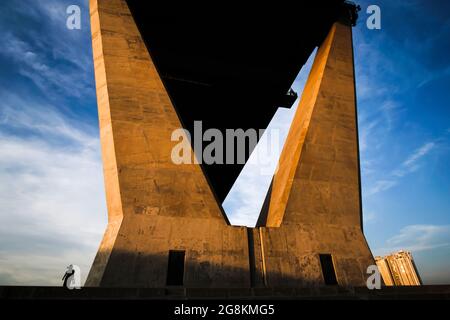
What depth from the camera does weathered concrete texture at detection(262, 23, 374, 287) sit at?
8109 mm

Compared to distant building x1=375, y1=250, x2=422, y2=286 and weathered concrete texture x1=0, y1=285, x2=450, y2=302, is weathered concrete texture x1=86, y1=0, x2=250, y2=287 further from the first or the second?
distant building x1=375, y1=250, x2=422, y2=286

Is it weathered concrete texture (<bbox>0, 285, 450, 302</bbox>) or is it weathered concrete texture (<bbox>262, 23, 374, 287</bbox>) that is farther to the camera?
weathered concrete texture (<bbox>262, 23, 374, 287</bbox>)

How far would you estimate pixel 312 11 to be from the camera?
40.3 feet

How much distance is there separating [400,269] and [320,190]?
14832 millimetres

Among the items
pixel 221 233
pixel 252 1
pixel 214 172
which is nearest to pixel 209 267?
pixel 221 233

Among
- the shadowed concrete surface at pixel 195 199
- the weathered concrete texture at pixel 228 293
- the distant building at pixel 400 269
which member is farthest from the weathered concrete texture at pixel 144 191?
the distant building at pixel 400 269

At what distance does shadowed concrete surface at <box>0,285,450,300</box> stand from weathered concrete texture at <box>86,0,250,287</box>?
181 centimetres

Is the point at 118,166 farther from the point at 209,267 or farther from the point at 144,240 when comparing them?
the point at 209,267

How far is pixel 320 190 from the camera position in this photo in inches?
369

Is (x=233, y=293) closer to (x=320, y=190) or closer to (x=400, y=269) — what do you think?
(x=320, y=190)

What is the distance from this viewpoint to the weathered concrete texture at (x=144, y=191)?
7035 millimetres

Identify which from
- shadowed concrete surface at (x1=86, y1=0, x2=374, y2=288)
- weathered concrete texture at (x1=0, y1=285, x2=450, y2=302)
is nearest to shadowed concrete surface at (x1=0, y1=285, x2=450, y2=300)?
weathered concrete texture at (x1=0, y1=285, x2=450, y2=302)

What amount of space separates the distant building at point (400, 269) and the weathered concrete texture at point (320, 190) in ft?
42.4
